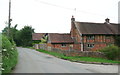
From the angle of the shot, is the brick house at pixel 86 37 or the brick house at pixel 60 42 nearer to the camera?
the brick house at pixel 86 37

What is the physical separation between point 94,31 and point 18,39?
43.5 m

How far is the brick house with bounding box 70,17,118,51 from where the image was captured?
105 ft

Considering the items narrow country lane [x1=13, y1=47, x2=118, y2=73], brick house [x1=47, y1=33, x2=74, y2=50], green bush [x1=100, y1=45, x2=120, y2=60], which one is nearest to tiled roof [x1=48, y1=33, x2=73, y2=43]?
brick house [x1=47, y1=33, x2=74, y2=50]

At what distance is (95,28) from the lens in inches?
1367

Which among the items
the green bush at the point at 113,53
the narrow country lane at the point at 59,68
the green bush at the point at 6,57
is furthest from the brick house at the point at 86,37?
the green bush at the point at 6,57

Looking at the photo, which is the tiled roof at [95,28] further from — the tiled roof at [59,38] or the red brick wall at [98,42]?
the tiled roof at [59,38]

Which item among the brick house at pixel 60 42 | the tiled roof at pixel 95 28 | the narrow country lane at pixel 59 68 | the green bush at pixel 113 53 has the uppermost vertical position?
the tiled roof at pixel 95 28

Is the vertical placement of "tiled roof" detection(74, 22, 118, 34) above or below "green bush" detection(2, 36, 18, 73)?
above

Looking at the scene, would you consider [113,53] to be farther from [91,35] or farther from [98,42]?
[91,35]

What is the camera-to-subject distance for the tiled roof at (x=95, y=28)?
108 ft

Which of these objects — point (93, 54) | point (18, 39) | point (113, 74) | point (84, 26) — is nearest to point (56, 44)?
point (84, 26)

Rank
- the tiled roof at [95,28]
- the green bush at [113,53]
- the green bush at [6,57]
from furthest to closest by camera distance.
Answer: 1. the tiled roof at [95,28]
2. the green bush at [113,53]
3. the green bush at [6,57]

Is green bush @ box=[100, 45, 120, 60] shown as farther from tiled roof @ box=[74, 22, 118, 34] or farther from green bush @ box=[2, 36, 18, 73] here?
green bush @ box=[2, 36, 18, 73]

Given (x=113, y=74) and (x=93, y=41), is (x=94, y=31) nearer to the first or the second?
(x=93, y=41)
